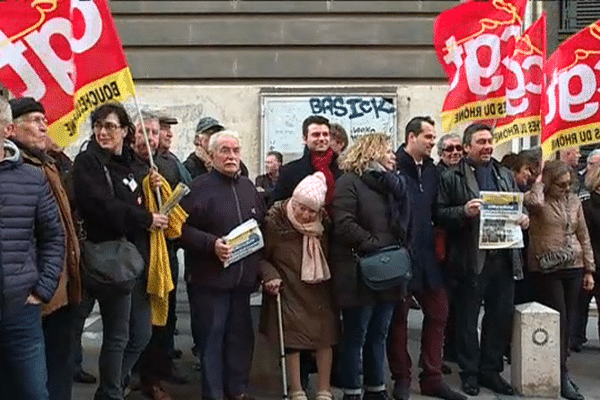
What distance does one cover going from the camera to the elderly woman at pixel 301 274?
5.45m

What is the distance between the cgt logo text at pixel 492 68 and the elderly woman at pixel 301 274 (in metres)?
1.81

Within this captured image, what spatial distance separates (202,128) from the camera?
22.0 feet

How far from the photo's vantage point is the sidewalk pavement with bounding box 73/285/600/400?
6012 millimetres

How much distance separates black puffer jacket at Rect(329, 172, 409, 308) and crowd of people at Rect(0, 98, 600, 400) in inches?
0.4

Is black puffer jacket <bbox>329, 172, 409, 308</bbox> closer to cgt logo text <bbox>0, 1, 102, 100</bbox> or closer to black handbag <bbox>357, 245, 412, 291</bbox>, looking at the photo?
black handbag <bbox>357, 245, 412, 291</bbox>

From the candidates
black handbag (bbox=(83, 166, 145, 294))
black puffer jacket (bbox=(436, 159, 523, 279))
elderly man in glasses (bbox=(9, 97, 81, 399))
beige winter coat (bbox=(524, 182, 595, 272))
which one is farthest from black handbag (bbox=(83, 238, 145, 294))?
beige winter coat (bbox=(524, 182, 595, 272))

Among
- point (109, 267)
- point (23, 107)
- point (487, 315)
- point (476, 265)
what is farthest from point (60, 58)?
point (487, 315)

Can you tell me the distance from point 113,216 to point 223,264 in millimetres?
839

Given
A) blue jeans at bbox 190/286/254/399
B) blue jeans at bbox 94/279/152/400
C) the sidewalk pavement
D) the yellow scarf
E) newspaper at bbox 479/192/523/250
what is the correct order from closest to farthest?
blue jeans at bbox 94/279/152/400, the yellow scarf, blue jeans at bbox 190/286/254/399, newspaper at bbox 479/192/523/250, the sidewalk pavement

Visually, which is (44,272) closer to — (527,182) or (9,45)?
(9,45)

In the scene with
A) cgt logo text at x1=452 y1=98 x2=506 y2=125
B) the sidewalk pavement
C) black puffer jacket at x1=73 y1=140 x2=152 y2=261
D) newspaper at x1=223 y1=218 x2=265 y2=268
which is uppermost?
cgt logo text at x1=452 y1=98 x2=506 y2=125

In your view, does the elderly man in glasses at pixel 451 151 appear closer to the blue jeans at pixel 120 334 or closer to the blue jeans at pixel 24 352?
the blue jeans at pixel 120 334

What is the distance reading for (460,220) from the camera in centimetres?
584

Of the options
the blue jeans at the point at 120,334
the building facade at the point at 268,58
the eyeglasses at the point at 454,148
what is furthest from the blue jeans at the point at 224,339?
the building facade at the point at 268,58
